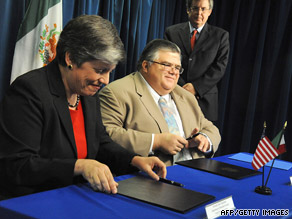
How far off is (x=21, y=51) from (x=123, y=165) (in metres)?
1.85

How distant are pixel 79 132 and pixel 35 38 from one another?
1756 millimetres

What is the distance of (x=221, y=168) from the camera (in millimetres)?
1851

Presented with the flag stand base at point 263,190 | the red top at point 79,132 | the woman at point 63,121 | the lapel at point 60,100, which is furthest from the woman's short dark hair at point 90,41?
the flag stand base at point 263,190

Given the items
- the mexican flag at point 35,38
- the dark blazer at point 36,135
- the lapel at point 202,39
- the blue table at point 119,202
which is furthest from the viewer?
the lapel at point 202,39

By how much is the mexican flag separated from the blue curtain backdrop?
1273mm

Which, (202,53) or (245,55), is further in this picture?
(245,55)

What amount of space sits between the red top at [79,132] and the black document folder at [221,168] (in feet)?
1.74

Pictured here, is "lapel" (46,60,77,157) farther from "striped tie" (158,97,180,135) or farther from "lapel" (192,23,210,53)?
"lapel" (192,23,210,53)

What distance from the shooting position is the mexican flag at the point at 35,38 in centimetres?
307

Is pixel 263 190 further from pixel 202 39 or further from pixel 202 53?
pixel 202 39

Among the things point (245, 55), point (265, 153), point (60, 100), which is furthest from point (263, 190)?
point (245, 55)

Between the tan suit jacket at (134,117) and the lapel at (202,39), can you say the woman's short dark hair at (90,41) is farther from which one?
the lapel at (202,39)

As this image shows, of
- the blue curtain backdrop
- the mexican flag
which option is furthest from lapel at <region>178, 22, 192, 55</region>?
the mexican flag

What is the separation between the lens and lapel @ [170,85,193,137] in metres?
2.55
